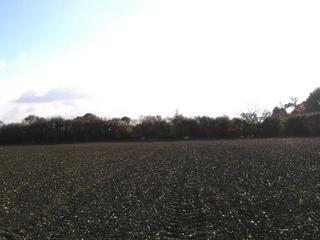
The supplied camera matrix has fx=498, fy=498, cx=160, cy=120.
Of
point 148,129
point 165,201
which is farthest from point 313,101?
point 165,201

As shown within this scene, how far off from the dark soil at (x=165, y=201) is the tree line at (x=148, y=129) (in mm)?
42344

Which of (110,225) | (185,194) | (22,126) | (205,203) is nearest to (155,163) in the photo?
(185,194)

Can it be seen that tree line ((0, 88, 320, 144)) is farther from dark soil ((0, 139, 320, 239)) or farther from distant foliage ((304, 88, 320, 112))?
dark soil ((0, 139, 320, 239))

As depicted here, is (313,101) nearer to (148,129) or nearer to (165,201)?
(148,129)

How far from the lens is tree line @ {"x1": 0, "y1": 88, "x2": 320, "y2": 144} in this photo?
248ft

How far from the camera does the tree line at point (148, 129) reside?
75.6 m

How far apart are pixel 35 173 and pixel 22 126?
49264 mm

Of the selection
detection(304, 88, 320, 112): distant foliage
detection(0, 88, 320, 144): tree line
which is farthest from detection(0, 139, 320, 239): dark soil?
detection(304, 88, 320, 112): distant foliage

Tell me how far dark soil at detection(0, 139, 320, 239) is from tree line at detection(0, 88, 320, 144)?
4234 centimetres

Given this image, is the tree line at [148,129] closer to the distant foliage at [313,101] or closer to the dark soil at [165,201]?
the distant foliage at [313,101]

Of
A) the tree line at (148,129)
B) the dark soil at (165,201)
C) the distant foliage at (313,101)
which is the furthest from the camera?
the distant foliage at (313,101)

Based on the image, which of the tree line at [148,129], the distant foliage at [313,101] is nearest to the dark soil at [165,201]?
the tree line at [148,129]

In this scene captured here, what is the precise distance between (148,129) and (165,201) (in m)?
57.1

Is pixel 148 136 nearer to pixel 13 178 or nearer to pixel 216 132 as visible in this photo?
pixel 216 132
